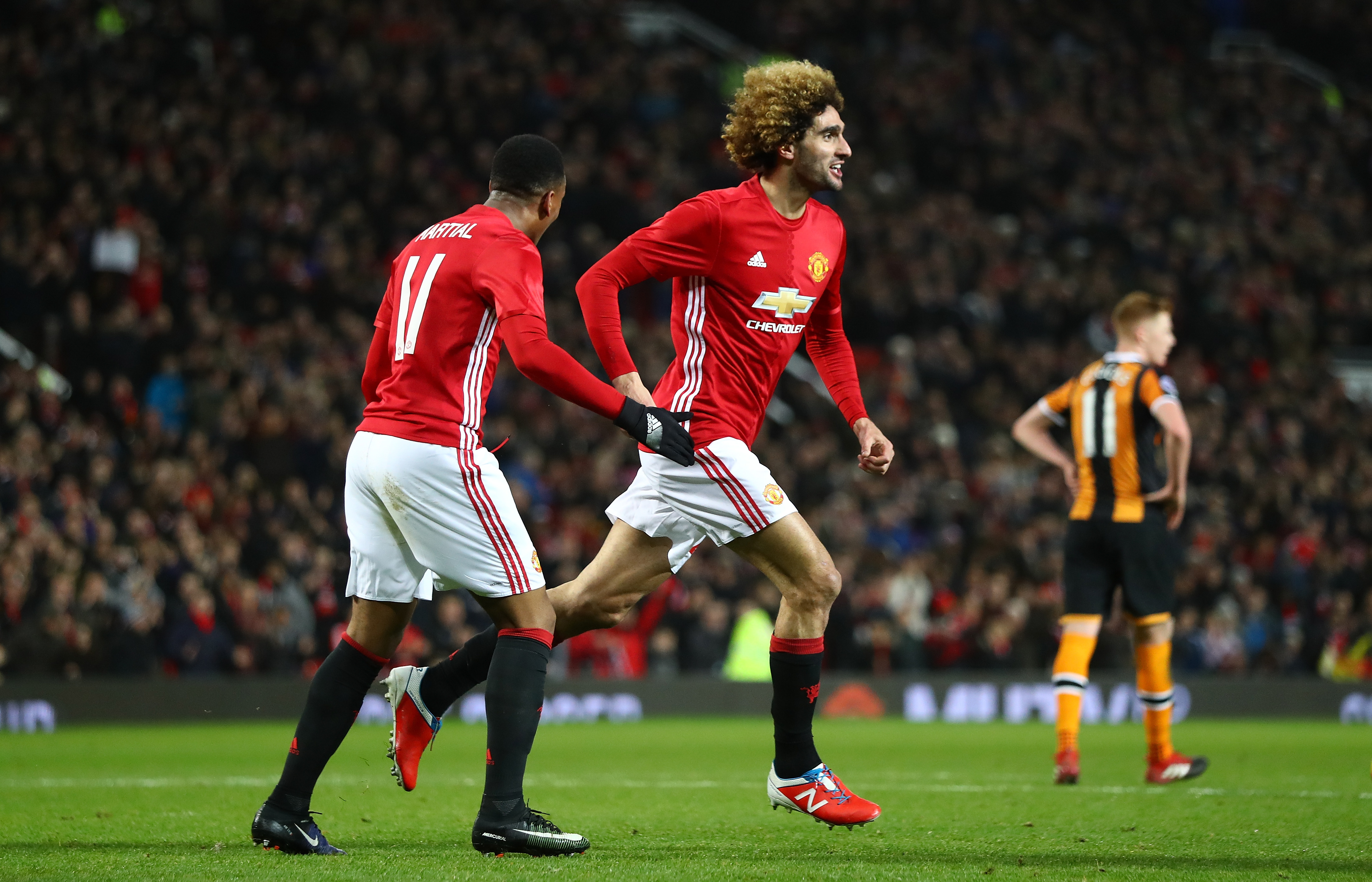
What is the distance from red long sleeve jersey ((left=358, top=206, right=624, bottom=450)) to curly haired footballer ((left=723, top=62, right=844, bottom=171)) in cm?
126

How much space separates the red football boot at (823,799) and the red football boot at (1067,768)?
8.11 ft

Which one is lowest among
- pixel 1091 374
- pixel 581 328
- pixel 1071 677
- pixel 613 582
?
pixel 1071 677

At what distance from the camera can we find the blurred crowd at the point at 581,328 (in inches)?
566

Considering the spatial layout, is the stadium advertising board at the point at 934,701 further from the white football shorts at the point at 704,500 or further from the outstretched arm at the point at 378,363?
the outstretched arm at the point at 378,363

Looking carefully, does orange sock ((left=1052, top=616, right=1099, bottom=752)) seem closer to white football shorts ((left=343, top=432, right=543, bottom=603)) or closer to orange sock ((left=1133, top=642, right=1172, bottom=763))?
orange sock ((left=1133, top=642, right=1172, bottom=763))

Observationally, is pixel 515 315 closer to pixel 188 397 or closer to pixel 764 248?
pixel 764 248

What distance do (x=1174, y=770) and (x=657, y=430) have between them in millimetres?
4278

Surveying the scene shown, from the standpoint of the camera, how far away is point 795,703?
18.1ft

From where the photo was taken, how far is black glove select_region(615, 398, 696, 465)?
15.2ft

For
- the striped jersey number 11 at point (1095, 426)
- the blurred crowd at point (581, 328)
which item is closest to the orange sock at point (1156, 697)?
the striped jersey number 11 at point (1095, 426)

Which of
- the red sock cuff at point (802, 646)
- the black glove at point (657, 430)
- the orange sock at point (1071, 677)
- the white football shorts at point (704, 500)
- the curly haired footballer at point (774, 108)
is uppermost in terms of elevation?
the curly haired footballer at point (774, 108)

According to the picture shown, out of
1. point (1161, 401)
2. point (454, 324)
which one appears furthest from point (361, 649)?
point (1161, 401)

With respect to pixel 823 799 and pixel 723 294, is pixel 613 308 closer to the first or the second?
pixel 723 294

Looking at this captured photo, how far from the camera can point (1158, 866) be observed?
4.61 metres
